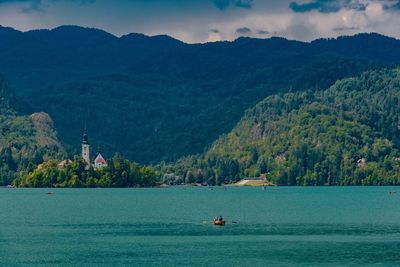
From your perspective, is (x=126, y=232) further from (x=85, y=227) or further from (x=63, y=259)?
(x=63, y=259)

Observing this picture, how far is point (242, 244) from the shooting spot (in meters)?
146

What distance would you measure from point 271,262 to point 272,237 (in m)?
31.9

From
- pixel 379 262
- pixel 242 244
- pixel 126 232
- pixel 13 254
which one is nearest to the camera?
pixel 379 262

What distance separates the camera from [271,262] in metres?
125

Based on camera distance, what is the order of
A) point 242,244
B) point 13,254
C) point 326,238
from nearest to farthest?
1. point 13,254
2. point 242,244
3. point 326,238

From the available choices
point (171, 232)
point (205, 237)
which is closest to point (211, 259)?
point (205, 237)

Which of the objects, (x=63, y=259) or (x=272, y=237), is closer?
(x=63, y=259)

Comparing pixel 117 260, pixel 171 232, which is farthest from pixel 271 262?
pixel 171 232

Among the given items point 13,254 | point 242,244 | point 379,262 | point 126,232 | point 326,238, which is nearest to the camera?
point 379,262

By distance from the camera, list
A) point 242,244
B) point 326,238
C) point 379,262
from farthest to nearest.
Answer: point 326,238 < point 242,244 < point 379,262

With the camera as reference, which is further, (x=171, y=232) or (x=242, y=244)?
(x=171, y=232)

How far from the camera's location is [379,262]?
124375 millimetres

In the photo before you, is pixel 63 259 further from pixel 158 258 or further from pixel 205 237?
pixel 205 237

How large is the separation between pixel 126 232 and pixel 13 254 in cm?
3595
